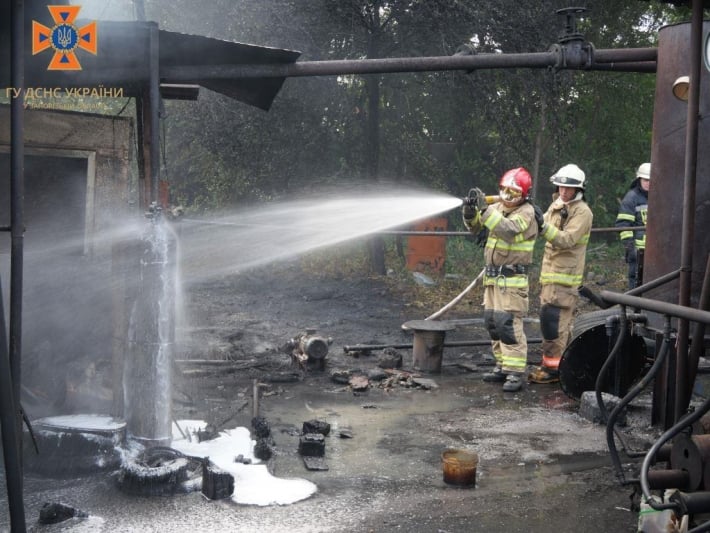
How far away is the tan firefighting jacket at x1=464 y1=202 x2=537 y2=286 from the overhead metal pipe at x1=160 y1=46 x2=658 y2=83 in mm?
1757

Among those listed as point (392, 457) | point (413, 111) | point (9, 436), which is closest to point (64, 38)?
point (9, 436)

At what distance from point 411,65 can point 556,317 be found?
3.39 metres

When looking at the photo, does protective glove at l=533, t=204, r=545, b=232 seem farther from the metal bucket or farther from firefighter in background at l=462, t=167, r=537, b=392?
the metal bucket

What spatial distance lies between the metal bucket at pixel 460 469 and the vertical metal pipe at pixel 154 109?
2765 millimetres

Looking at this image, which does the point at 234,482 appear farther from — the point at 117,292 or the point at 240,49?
the point at 240,49

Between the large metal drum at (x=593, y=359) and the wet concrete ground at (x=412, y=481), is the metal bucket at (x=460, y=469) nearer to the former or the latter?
the wet concrete ground at (x=412, y=481)

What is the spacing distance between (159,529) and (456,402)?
351 centimetres

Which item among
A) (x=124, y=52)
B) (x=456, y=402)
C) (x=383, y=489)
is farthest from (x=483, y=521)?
(x=124, y=52)

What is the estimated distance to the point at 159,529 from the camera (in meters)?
4.28

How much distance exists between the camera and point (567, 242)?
7.87 meters

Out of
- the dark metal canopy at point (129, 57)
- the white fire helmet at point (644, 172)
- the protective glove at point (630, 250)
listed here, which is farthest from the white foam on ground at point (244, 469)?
the protective glove at point (630, 250)

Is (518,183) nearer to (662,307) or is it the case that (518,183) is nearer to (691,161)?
(691,161)

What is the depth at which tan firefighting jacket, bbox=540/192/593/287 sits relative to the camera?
25.8 feet

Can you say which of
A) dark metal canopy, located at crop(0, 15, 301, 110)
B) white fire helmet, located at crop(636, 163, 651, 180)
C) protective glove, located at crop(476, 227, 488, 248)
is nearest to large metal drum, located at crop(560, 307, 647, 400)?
protective glove, located at crop(476, 227, 488, 248)
